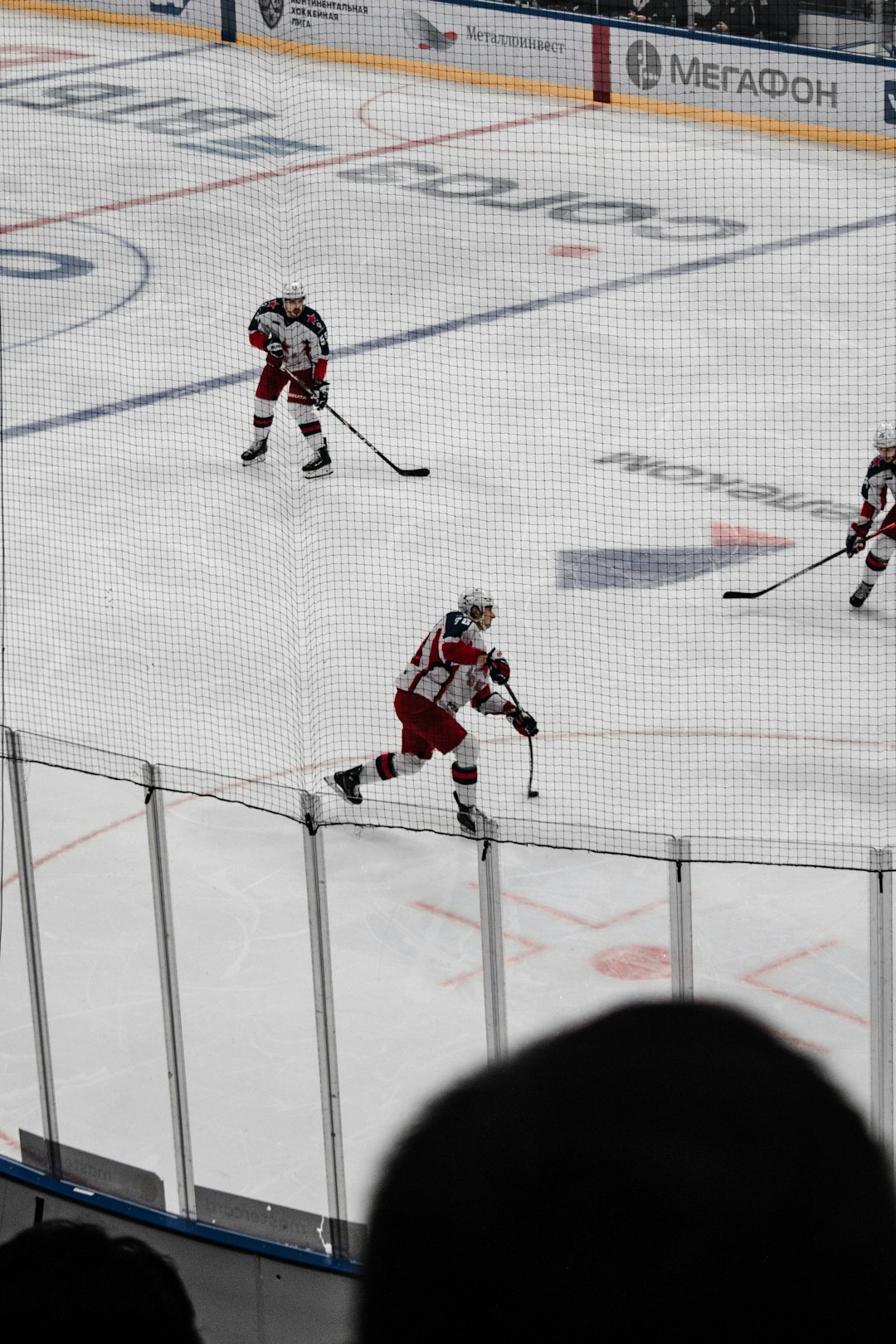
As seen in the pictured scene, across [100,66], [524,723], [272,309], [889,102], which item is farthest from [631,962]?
[100,66]

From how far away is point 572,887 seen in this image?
5.56 m

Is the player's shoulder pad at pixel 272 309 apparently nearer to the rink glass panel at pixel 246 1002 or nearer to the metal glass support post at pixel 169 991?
the rink glass panel at pixel 246 1002

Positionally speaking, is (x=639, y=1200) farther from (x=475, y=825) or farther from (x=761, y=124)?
(x=761, y=124)

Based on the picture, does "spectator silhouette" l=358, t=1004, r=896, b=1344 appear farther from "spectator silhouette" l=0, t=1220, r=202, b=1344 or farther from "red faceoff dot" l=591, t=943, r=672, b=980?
"red faceoff dot" l=591, t=943, r=672, b=980

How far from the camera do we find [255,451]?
9.47m

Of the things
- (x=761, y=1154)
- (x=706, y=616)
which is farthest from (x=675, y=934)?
(x=706, y=616)

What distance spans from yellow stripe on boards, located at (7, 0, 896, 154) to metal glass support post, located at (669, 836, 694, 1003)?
10.5 meters

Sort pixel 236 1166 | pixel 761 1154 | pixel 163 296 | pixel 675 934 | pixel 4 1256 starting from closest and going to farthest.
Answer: pixel 761 1154
pixel 4 1256
pixel 675 934
pixel 236 1166
pixel 163 296

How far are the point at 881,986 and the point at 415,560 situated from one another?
5078 mm

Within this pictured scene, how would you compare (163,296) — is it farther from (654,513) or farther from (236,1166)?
(236,1166)

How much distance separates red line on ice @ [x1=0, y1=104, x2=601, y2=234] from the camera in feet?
44.4

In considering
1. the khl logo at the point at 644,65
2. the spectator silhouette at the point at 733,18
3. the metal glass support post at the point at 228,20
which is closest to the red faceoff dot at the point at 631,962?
the spectator silhouette at the point at 733,18

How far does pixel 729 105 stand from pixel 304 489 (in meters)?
6.13

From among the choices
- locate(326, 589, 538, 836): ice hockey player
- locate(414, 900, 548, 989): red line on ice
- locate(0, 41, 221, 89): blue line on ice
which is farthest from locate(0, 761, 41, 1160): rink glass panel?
locate(0, 41, 221, 89): blue line on ice
